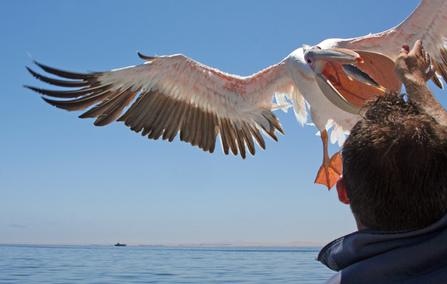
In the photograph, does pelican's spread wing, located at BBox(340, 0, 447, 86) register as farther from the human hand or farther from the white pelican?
the human hand

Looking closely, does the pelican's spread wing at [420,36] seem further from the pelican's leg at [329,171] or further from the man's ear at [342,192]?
the man's ear at [342,192]

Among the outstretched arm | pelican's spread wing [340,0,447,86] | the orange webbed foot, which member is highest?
pelican's spread wing [340,0,447,86]

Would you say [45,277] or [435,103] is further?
[45,277]

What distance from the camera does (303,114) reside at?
219 inches

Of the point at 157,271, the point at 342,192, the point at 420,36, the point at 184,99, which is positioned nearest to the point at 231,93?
the point at 184,99

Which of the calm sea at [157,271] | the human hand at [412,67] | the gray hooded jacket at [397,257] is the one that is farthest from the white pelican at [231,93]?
the calm sea at [157,271]

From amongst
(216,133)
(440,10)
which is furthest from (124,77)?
(440,10)

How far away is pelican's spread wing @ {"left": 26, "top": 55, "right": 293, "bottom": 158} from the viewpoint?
5406 millimetres

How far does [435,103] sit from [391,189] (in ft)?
1.31

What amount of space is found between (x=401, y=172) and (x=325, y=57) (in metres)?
2.74

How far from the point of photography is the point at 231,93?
5.73 m

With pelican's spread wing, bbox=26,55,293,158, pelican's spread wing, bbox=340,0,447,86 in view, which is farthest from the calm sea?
pelican's spread wing, bbox=340,0,447,86

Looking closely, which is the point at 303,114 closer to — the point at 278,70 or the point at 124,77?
the point at 278,70

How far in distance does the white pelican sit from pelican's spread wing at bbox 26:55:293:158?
0.04ft
